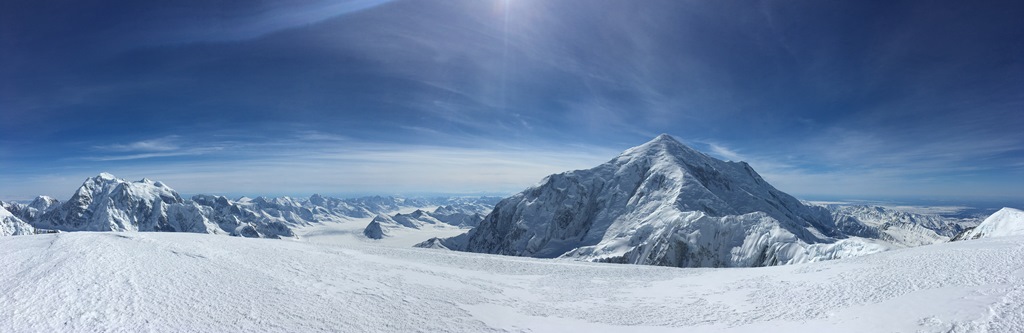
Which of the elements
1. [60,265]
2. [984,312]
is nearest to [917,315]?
[984,312]

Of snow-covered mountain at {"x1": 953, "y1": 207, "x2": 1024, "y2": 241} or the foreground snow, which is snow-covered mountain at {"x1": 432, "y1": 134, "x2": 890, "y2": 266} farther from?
the foreground snow

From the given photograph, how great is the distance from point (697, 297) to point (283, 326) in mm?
23661

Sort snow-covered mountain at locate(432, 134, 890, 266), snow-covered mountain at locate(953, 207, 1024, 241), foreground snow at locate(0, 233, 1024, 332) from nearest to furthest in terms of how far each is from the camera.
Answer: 1. foreground snow at locate(0, 233, 1024, 332)
2. snow-covered mountain at locate(953, 207, 1024, 241)
3. snow-covered mountain at locate(432, 134, 890, 266)

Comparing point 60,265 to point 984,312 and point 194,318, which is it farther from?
point 984,312

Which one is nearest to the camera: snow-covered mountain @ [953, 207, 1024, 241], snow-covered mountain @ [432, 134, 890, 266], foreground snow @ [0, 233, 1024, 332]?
foreground snow @ [0, 233, 1024, 332]

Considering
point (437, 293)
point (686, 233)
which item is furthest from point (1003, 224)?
point (686, 233)

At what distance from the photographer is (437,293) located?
25.1 m

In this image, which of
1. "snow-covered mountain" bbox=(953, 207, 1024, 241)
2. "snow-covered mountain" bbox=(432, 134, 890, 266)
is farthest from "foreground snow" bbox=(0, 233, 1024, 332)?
"snow-covered mountain" bbox=(432, 134, 890, 266)

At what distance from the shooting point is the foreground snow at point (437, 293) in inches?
608

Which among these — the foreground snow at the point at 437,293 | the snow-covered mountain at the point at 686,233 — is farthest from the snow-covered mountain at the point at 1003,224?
the foreground snow at the point at 437,293

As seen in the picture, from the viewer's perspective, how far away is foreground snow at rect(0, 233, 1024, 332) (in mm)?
15453

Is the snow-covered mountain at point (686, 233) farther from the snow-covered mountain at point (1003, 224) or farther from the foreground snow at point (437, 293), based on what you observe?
the foreground snow at point (437, 293)

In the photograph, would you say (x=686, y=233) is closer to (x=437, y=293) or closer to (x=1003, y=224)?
(x=1003, y=224)

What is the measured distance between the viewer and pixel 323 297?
66.7ft
